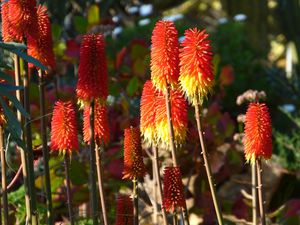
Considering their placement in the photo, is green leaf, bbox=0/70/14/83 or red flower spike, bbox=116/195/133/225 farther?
red flower spike, bbox=116/195/133/225

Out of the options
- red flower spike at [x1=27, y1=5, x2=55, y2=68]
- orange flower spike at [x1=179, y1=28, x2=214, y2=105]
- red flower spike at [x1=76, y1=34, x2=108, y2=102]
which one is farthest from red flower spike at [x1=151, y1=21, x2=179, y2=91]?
red flower spike at [x1=27, y1=5, x2=55, y2=68]

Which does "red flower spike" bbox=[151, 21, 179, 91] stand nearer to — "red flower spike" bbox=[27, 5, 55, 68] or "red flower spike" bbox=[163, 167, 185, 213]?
"red flower spike" bbox=[163, 167, 185, 213]

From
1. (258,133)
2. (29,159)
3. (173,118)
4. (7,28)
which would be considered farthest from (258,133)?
(7,28)

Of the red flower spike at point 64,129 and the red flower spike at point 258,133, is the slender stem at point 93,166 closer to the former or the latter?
the red flower spike at point 64,129

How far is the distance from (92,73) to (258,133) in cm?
50

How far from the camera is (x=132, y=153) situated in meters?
2.24

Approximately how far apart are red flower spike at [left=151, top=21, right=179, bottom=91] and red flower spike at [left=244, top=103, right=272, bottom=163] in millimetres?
247

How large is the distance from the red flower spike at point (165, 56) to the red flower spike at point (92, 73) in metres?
0.15

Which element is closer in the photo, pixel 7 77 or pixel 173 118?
pixel 7 77

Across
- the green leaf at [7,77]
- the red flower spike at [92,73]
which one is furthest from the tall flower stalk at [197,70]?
the green leaf at [7,77]

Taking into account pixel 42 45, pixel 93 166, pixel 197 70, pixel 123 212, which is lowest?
pixel 123 212

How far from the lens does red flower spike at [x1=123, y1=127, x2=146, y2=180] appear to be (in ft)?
7.33

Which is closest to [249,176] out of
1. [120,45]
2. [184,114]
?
[184,114]

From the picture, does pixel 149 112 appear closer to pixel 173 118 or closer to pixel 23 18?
pixel 173 118
